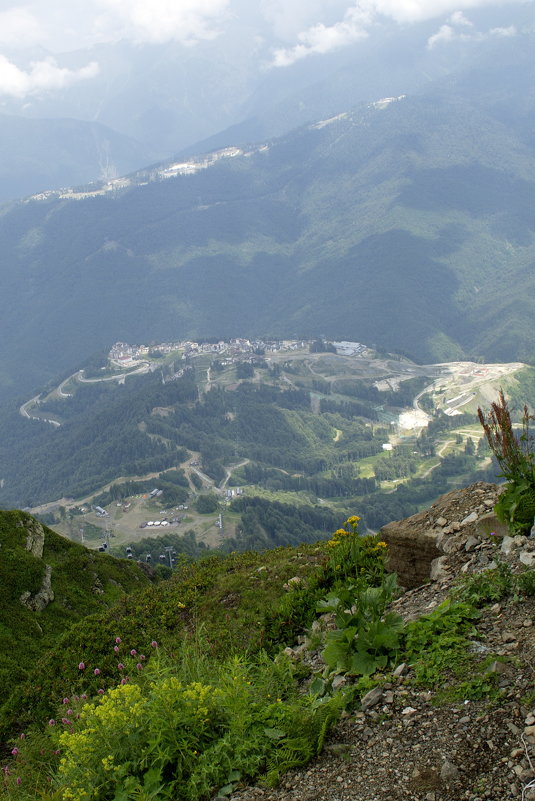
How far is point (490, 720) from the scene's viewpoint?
15.7 ft

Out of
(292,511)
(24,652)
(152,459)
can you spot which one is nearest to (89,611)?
(24,652)

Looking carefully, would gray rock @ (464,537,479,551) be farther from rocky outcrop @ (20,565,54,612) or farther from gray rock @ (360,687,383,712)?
rocky outcrop @ (20,565,54,612)

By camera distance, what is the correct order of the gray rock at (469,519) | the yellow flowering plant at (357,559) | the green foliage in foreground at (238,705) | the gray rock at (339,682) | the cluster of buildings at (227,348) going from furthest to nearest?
the cluster of buildings at (227,348) → the yellow flowering plant at (357,559) → the gray rock at (469,519) → the gray rock at (339,682) → the green foliage in foreground at (238,705)

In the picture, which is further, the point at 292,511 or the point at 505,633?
the point at 292,511

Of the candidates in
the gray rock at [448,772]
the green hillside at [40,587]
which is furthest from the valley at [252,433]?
the gray rock at [448,772]

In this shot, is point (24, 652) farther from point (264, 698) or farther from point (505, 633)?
point (505, 633)

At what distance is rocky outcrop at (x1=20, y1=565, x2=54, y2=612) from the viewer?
14.2m

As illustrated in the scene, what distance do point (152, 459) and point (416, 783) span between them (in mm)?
108201

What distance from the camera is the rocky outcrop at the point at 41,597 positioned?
1420cm

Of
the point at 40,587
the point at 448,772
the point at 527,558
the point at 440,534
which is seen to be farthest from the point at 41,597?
the point at 448,772

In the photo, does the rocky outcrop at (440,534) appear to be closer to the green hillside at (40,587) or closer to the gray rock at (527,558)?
the gray rock at (527,558)

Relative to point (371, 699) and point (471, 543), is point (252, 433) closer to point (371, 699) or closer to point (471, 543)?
point (471, 543)

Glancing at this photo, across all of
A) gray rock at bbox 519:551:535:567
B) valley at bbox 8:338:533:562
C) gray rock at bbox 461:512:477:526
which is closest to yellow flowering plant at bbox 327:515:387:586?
gray rock at bbox 461:512:477:526

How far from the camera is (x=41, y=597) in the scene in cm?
1470
